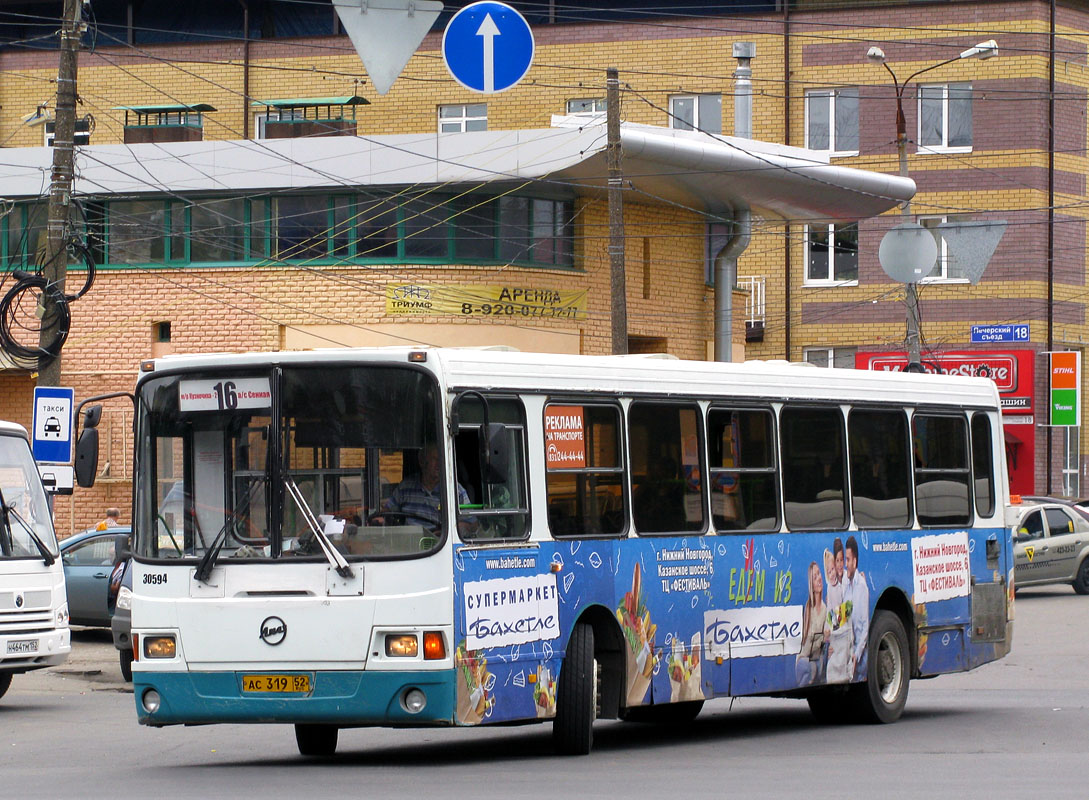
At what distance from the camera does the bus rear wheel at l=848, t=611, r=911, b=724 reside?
14078 mm

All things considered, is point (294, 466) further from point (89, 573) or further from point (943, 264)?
point (943, 264)

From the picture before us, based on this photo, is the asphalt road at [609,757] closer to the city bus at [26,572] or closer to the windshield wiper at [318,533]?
the city bus at [26,572]

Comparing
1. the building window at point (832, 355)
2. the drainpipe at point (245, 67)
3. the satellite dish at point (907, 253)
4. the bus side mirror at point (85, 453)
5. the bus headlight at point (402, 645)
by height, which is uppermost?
the drainpipe at point (245, 67)

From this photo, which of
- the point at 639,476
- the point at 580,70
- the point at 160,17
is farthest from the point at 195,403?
the point at 160,17

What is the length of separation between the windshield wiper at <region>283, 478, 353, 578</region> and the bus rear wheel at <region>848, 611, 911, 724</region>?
5.25 m

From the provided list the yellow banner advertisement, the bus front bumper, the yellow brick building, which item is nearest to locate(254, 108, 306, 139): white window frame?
the yellow brick building

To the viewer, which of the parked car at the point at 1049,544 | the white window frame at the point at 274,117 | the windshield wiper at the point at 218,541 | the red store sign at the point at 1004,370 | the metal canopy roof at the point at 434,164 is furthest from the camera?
the red store sign at the point at 1004,370

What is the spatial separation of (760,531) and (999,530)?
379 cm

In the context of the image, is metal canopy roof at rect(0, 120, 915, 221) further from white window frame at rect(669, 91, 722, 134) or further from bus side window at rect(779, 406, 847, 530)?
bus side window at rect(779, 406, 847, 530)

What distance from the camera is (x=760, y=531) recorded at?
12883mm

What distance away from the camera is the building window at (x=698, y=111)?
43.9 m

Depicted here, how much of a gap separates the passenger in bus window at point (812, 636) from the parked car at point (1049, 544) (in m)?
17.2

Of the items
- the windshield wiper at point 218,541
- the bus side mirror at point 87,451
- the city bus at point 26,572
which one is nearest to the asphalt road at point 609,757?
the city bus at point 26,572

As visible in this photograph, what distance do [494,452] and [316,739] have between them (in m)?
2.80
